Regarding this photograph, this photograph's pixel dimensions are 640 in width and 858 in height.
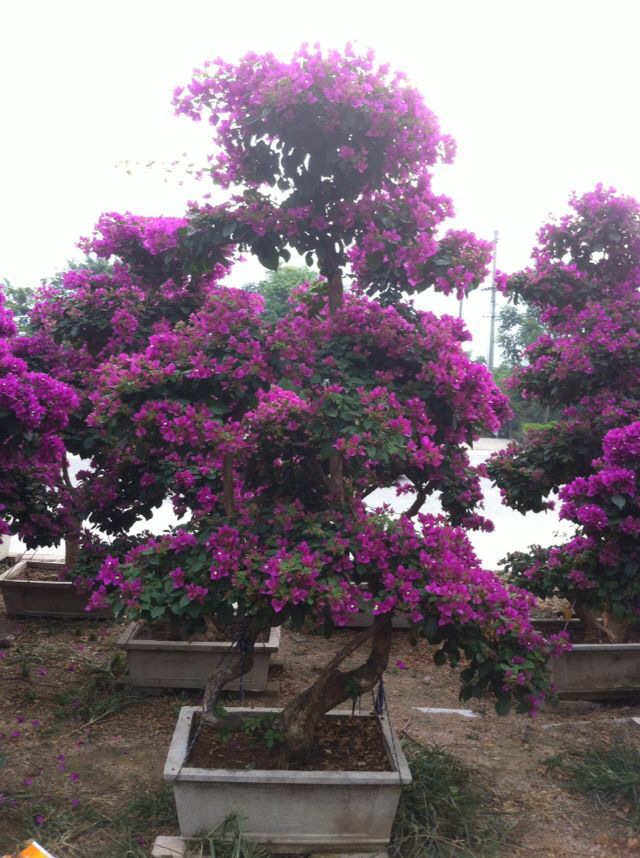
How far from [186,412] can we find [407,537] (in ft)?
2.38

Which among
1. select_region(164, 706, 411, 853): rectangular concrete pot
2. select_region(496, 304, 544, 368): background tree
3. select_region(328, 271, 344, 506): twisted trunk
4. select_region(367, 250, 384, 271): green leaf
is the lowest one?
select_region(164, 706, 411, 853): rectangular concrete pot

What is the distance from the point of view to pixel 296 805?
7.34 ft

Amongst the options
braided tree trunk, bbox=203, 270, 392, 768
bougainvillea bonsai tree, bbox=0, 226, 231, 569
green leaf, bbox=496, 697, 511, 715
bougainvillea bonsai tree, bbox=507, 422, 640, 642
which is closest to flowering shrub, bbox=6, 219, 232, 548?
bougainvillea bonsai tree, bbox=0, 226, 231, 569

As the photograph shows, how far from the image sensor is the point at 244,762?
2424 millimetres

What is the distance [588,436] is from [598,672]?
1.03m

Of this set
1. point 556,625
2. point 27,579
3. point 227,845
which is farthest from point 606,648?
point 27,579

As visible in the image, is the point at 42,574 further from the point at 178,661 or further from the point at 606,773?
the point at 606,773

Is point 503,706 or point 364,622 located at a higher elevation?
point 503,706

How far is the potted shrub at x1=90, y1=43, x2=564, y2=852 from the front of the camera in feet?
7.14

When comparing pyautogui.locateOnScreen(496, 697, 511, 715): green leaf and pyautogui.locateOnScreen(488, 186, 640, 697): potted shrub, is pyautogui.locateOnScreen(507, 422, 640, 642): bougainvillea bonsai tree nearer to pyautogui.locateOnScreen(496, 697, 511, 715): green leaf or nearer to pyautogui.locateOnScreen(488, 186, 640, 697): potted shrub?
pyautogui.locateOnScreen(488, 186, 640, 697): potted shrub

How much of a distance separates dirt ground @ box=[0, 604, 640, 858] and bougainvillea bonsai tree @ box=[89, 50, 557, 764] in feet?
1.68

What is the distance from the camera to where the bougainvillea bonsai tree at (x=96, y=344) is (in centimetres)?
354

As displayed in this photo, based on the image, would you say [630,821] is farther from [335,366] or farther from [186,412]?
[186,412]

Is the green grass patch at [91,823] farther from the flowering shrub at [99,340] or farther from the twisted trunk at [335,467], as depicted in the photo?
the flowering shrub at [99,340]
